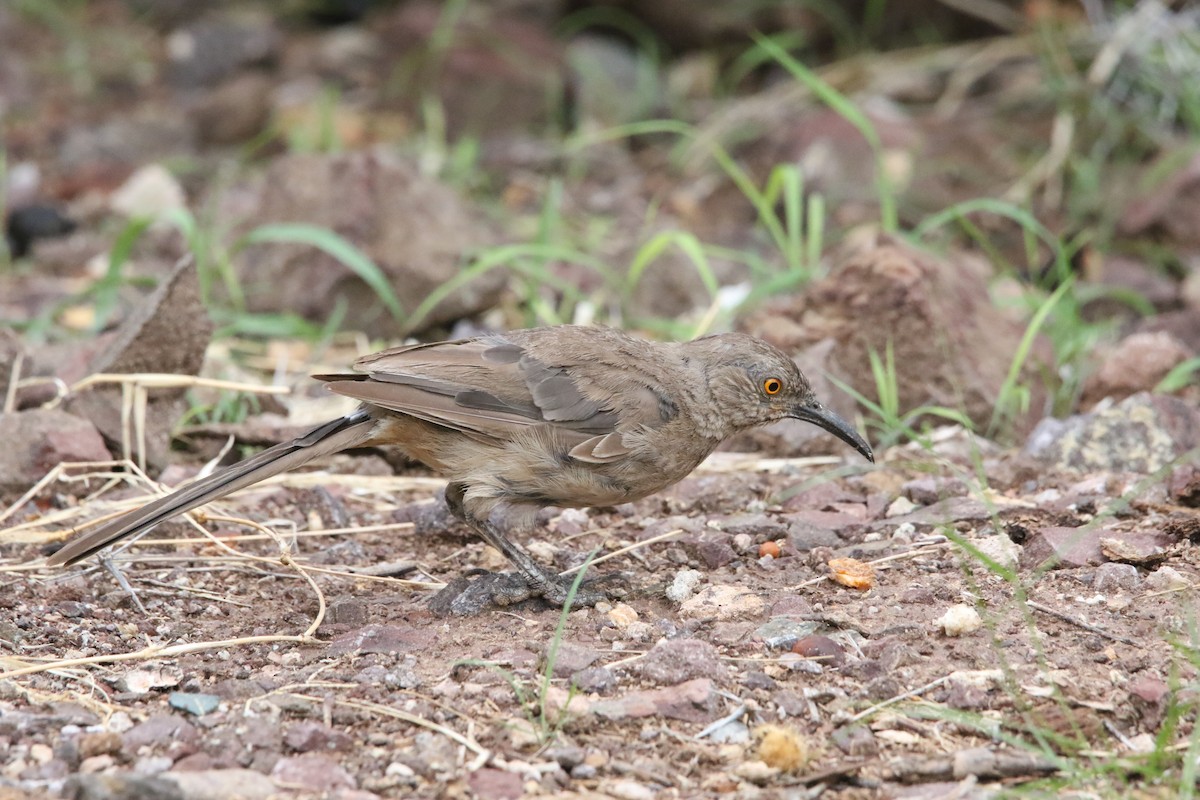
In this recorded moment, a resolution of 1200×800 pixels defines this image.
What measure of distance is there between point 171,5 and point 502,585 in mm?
9377

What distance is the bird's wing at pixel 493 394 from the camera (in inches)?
183

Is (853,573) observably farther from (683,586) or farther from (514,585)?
(514,585)

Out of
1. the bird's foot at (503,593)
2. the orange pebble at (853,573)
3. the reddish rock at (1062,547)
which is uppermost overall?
the reddish rock at (1062,547)

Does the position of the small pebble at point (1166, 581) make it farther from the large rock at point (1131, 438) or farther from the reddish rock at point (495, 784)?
the reddish rock at point (495, 784)

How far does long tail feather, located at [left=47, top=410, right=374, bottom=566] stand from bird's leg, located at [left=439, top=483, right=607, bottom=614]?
0.40m

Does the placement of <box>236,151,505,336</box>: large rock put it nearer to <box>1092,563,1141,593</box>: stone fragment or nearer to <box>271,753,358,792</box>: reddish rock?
<box>1092,563,1141,593</box>: stone fragment

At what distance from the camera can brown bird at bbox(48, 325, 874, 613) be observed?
15.1 ft

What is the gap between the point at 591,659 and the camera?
12.7ft

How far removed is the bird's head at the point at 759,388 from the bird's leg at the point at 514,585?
87cm

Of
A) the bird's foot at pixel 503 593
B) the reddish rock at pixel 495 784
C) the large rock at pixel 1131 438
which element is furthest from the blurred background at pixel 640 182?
the reddish rock at pixel 495 784

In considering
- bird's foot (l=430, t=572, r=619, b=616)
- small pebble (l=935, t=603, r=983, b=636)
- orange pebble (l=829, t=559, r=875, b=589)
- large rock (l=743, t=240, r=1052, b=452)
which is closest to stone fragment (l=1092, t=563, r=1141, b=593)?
small pebble (l=935, t=603, r=983, b=636)

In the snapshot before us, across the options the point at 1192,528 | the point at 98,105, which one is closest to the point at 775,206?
the point at 1192,528

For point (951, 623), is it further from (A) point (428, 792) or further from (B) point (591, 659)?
(A) point (428, 792)

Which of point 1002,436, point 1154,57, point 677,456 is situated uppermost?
point 1154,57
